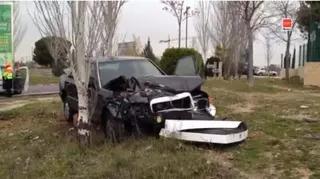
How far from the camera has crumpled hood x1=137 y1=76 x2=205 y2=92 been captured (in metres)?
7.76

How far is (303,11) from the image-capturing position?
3144 cm

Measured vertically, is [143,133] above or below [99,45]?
below

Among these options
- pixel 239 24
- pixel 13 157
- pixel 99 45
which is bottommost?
pixel 13 157

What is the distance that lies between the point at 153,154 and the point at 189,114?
4.27 ft

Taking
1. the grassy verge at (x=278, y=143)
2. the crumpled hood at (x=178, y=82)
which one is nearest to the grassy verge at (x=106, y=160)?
the grassy verge at (x=278, y=143)

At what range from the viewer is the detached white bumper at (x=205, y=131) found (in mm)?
6682

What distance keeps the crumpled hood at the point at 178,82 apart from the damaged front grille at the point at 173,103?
0.68 feet

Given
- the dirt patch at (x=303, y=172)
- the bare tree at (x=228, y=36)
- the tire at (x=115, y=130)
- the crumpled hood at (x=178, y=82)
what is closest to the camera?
the dirt patch at (x=303, y=172)

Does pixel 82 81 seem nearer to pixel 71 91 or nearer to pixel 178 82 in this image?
pixel 178 82

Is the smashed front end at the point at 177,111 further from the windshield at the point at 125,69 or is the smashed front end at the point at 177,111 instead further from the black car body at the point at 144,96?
the windshield at the point at 125,69

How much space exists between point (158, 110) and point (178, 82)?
78cm

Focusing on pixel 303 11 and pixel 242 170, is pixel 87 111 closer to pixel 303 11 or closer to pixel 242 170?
pixel 242 170

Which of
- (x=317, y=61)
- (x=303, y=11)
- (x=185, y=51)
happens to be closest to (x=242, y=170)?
(x=317, y=61)

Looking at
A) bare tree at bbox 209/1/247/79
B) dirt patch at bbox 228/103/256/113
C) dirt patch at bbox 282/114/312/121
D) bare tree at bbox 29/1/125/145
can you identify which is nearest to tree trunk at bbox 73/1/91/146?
bare tree at bbox 29/1/125/145
